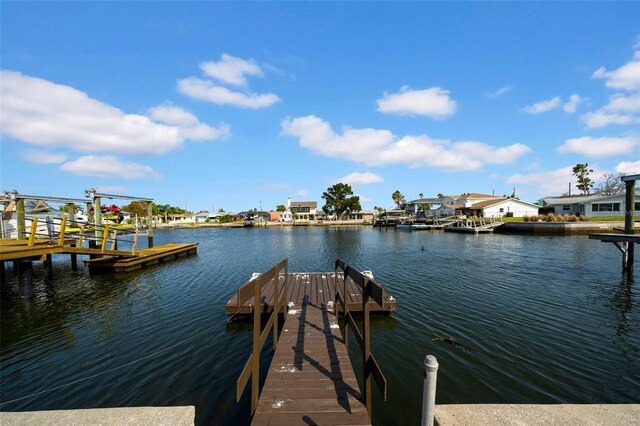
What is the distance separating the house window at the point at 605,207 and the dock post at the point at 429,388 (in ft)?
221

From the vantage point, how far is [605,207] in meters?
47.9

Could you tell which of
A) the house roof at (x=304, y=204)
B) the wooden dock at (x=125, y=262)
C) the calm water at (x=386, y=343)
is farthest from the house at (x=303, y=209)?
the calm water at (x=386, y=343)

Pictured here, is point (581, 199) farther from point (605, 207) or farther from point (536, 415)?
point (536, 415)

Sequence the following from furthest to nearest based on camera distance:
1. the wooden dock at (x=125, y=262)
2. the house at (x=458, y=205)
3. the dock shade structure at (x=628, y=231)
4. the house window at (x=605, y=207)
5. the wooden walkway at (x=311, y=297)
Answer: the house at (x=458, y=205), the house window at (x=605, y=207), the wooden dock at (x=125, y=262), the dock shade structure at (x=628, y=231), the wooden walkway at (x=311, y=297)

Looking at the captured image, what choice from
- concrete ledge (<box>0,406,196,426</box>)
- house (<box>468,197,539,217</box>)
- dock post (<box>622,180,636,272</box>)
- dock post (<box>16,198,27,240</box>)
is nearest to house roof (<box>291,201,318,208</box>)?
house (<box>468,197,539,217</box>)

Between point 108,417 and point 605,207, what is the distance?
71.5 metres

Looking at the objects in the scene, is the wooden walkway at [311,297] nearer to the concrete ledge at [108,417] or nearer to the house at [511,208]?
the concrete ledge at [108,417]

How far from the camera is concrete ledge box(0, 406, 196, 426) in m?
4.01

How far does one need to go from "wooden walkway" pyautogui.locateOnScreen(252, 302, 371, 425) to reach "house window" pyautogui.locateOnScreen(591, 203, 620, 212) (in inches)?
2603

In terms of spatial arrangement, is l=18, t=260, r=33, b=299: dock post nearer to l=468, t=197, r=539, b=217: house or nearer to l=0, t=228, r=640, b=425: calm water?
l=0, t=228, r=640, b=425: calm water

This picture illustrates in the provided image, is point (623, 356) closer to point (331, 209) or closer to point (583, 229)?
point (583, 229)

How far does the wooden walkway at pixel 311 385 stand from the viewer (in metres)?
3.91

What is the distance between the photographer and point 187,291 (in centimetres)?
1427

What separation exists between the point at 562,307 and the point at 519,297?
1635mm
